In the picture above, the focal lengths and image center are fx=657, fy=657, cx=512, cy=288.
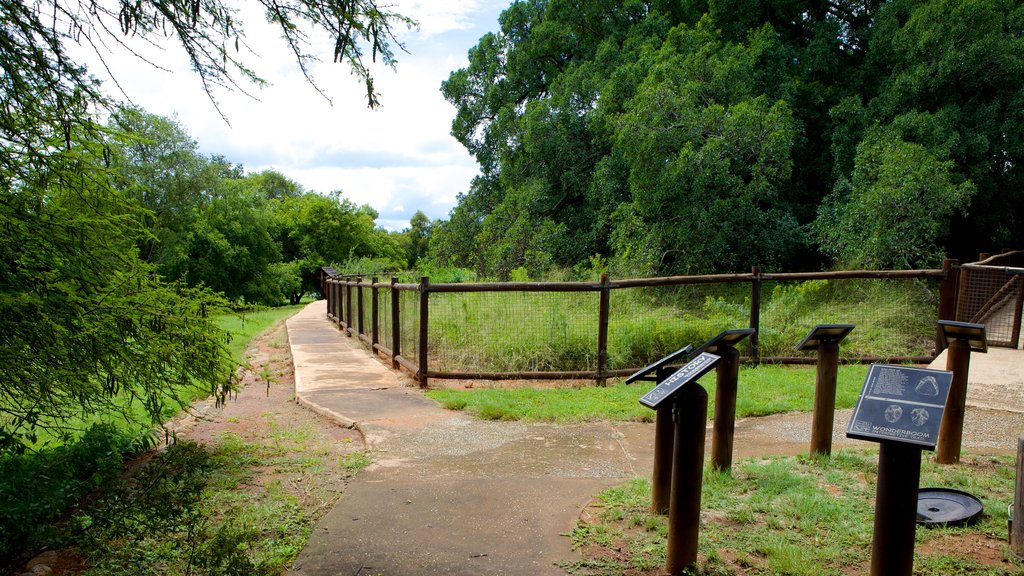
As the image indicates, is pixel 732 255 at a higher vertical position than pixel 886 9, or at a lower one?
lower

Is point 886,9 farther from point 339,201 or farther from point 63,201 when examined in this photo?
point 339,201

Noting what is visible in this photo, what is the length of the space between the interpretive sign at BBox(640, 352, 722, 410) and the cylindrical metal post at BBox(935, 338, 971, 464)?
8.83ft

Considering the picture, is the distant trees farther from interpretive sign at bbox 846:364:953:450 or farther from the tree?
the tree

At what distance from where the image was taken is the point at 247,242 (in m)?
36.8

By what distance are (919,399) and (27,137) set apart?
4.77 m

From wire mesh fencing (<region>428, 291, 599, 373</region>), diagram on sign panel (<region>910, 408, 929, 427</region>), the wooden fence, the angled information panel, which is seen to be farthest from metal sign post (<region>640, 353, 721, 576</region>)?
wire mesh fencing (<region>428, 291, 599, 373</region>)

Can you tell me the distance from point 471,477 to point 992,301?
922 centimetres

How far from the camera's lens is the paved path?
3713 mm

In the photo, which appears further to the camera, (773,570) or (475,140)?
(475,140)

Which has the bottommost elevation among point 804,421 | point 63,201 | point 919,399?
point 804,421

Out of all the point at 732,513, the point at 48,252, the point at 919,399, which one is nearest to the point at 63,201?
the point at 48,252

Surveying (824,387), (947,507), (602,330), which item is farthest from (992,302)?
(947,507)

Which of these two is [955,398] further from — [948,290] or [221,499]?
[221,499]

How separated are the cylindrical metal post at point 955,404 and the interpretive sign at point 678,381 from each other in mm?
2691
